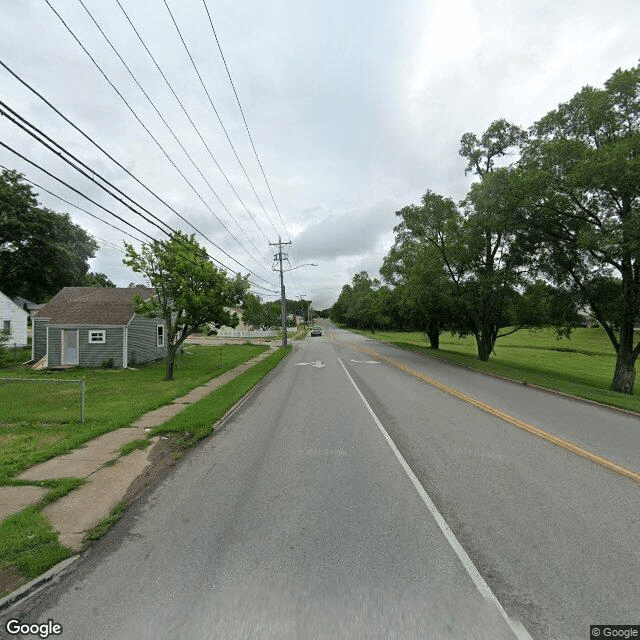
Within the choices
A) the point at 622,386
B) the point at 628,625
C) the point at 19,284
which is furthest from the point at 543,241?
the point at 19,284

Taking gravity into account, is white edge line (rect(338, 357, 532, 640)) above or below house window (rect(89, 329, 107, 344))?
below

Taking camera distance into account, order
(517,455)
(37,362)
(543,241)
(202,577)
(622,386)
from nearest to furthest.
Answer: (202,577) → (517,455) → (622,386) → (543,241) → (37,362)

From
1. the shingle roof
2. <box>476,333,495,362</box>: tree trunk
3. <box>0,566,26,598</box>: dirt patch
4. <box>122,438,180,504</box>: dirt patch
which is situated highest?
the shingle roof

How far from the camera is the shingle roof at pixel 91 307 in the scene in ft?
68.8

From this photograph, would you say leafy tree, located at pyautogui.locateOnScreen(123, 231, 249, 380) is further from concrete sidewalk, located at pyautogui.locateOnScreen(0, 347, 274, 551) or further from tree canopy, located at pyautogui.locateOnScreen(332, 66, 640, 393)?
tree canopy, located at pyautogui.locateOnScreen(332, 66, 640, 393)

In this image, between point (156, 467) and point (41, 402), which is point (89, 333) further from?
point (156, 467)

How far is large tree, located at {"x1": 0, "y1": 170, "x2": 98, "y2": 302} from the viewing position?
3541 cm

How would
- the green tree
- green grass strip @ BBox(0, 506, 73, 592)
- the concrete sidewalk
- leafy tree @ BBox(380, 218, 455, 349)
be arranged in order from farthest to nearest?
leafy tree @ BBox(380, 218, 455, 349) < the green tree < the concrete sidewalk < green grass strip @ BBox(0, 506, 73, 592)

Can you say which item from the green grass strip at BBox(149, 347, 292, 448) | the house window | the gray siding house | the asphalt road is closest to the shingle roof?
the gray siding house

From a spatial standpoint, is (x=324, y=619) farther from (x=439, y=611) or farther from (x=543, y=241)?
(x=543, y=241)

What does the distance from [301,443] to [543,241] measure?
1851 centimetres

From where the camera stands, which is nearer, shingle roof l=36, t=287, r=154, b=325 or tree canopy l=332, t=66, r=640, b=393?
tree canopy l=332, t=66, r=640, b=393

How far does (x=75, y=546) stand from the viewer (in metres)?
3.74

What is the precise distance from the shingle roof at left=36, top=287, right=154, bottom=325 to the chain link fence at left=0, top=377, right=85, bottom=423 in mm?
7711
